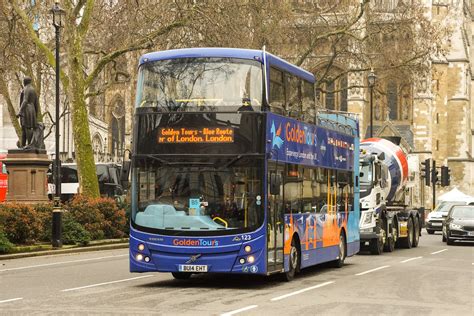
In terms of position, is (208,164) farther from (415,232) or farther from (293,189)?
(415,232)

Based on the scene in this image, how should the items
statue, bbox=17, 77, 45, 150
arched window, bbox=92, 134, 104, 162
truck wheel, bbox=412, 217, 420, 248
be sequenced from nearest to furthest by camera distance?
statue, bbox=17, 77, 45, 150 → truck wheel, bbox=412, 217, 420, 248 → arched window, bbox=92, 134, 104, 162

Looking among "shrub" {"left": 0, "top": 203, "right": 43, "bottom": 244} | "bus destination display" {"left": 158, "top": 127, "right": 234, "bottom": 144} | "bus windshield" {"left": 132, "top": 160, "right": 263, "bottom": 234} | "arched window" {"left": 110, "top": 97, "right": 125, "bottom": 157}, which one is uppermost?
"arched window" {"left": 110, "top": 97, "right": 125, "bottom": 157}

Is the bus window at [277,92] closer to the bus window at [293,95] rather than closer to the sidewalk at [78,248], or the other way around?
the bus window at [293,95]

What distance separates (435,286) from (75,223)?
14747 mm

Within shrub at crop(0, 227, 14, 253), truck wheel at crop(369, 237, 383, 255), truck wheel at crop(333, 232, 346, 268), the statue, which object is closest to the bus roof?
truck wheel at crop(333, 232, 346, 268)

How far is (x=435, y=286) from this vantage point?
703 inches

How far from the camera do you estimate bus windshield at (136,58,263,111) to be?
16.8m

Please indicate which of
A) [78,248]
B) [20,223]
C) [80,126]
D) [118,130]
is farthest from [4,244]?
[118,130]

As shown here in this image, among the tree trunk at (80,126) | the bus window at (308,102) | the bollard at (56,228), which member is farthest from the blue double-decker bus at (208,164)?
the tree trunk at (80,126)

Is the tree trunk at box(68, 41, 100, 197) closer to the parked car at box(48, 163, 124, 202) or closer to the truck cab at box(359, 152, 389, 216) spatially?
the truck cab at box(359, 152, 389, 216)

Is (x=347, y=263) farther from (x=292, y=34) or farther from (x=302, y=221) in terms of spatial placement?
(x=292, y=34)

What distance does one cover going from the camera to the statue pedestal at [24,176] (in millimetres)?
30859

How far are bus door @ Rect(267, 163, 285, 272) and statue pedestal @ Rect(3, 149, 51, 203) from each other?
582 inches

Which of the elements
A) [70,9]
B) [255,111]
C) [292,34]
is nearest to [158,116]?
[255,111]
